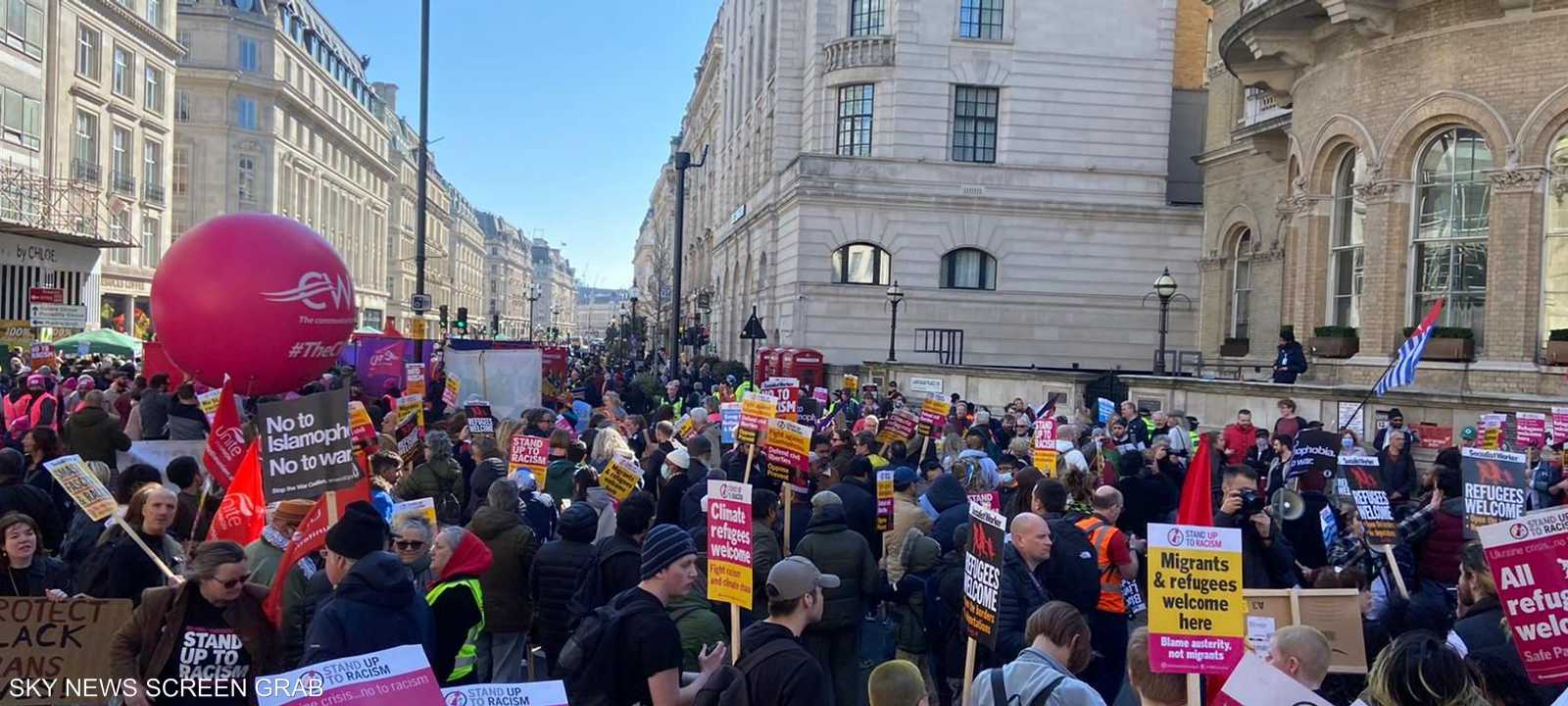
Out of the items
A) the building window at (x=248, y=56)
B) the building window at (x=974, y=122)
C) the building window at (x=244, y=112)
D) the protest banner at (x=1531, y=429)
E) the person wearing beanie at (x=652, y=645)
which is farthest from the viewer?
the building window at (x=248, y=56)

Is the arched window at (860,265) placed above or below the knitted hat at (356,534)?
above

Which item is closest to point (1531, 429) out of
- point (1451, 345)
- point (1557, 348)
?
point (1557, 348)

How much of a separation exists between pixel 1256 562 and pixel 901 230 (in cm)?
3139

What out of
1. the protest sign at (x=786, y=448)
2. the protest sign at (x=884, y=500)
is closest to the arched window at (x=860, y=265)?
the protest sign at (x=786, y=448)

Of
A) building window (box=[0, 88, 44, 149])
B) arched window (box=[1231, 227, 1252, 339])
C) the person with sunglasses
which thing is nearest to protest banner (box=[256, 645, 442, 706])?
the person with sunglasses

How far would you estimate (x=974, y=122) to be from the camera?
39.6m

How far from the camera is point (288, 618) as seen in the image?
6090mm

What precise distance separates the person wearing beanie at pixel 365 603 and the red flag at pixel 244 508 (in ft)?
7.24

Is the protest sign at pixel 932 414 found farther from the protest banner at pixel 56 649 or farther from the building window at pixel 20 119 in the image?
the building window at pixel 20 119

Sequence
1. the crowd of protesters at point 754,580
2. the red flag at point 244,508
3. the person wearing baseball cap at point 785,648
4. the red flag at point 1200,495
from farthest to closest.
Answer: the red flag at point 244,508
the red flag at point 1200,495
the crowd of protesters at point 754,580
the person wearing baseball cap at point 785,648

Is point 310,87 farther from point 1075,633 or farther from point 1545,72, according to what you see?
point 1075,633

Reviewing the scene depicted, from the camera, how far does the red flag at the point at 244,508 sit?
769cm

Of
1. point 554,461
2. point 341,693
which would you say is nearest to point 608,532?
point 554,461

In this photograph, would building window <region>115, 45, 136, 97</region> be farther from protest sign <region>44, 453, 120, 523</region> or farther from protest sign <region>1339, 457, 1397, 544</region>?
protest sign <region>1339, 457, 1397, 544</region>
